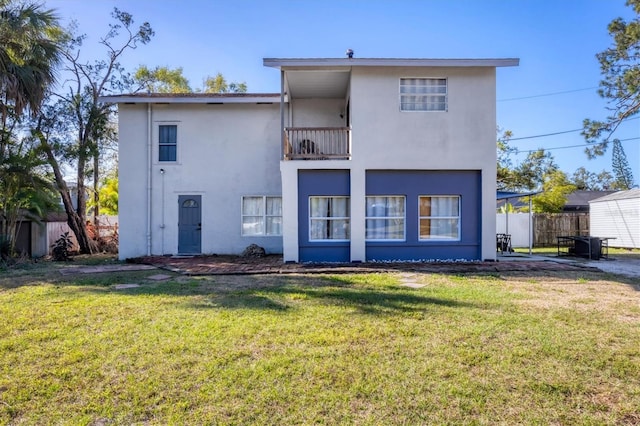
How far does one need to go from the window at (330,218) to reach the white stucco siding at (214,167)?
9.16 feet

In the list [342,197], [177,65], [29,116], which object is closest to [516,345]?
[342,197]

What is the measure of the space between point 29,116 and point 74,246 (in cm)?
537

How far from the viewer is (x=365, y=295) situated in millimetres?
6766

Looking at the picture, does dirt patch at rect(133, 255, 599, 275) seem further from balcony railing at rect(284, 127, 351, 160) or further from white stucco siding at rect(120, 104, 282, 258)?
balcony railing at rect(284, 127, 351, 160)

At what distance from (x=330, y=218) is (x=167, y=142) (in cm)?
680

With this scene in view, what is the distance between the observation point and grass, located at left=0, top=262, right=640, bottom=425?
2.94m

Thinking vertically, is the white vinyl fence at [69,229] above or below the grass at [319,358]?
above

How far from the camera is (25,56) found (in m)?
12.4

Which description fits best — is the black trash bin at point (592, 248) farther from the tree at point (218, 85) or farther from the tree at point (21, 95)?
the tree at point (218, 85)

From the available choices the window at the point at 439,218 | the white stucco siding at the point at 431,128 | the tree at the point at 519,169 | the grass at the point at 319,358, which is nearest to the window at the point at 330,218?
the white stucco siding at the point at 431,128

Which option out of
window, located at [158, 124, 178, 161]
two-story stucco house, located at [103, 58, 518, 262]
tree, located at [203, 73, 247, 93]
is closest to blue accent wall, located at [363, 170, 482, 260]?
two-story stucco house, located at [103, 58, 518, 262]

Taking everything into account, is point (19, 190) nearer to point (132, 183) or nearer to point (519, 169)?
point (132, 183)

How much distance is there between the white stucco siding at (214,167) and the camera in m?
13.6

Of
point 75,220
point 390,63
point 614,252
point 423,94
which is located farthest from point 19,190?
point 614,252
